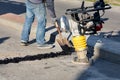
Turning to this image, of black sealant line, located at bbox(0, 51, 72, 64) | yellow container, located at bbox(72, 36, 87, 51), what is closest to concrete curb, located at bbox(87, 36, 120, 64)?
black sealant line, located at bbox(0, 51, 72, 64)

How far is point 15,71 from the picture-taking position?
7902 millimetres

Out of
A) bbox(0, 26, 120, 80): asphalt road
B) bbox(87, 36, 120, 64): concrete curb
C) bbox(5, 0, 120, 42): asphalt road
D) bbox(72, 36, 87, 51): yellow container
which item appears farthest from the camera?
bbox(5, 0, 120, 42): asphalt road

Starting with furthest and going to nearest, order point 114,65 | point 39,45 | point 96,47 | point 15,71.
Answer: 1. point 39,45
2. point 96,47
3. point 114,65
4. point 15,71

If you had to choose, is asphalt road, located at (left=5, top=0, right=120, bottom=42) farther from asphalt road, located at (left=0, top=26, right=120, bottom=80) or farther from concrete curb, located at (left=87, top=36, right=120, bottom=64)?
asphalt road, located at (left=0, top=26, right=120, bottom=80)

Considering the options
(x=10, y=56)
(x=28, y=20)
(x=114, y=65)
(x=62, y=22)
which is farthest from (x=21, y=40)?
(x=114, y=65)

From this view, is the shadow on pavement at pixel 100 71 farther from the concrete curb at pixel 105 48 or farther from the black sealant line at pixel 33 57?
the black sealant line at pixel 33 57

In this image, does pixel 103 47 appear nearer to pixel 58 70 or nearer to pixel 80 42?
pixel 80 42

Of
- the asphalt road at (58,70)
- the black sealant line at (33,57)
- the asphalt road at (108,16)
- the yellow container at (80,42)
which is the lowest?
the asphalt road at (108,16)

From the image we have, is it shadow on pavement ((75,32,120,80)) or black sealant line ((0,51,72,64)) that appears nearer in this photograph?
shadow on pavement ((75,32,120,80))

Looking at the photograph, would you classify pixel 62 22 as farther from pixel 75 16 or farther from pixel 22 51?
pixel 22 51

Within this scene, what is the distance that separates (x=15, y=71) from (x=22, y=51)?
56.5 inches

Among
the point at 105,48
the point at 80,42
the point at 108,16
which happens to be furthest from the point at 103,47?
the point at 108,16

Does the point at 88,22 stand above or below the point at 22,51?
above

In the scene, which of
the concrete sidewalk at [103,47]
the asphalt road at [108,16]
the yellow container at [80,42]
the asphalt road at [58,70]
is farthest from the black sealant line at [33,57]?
the asphalt road at [108,16]
